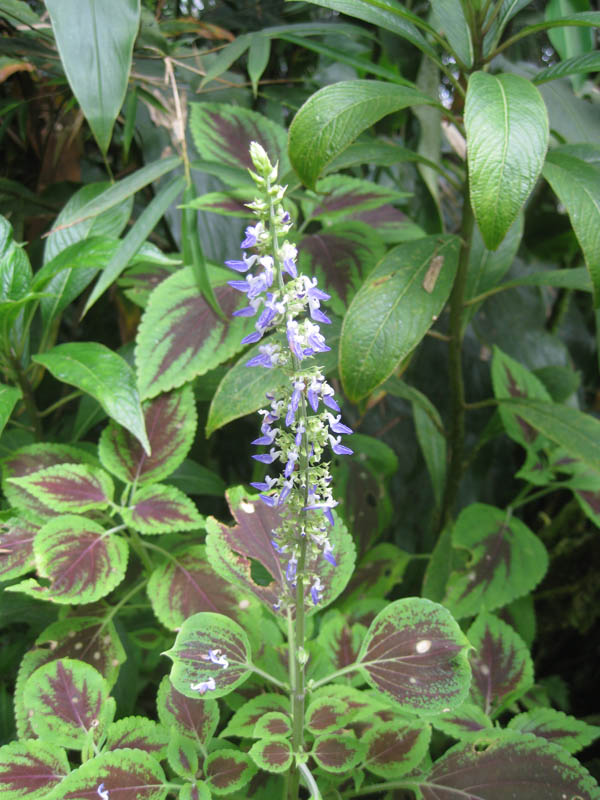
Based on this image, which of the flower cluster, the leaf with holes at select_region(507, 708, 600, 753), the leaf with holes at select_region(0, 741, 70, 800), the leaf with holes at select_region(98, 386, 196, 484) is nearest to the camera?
the flower cluster

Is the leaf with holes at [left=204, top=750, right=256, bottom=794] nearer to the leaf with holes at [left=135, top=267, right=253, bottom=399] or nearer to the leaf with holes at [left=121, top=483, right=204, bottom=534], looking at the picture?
the leaf with holes at [left=121, top=483, right=204, bottom=534]

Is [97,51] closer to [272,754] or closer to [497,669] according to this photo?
[272,754]

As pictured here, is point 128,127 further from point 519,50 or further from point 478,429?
point 519,50

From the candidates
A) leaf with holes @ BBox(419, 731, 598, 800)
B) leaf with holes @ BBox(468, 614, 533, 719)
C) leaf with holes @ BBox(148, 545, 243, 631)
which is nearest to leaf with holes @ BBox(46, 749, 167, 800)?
leaf with holes @ BBox(148, 545, 243, 631)

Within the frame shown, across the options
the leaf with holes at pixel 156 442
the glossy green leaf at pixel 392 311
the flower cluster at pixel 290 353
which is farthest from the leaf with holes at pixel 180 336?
the flower cluster at pixel 290 353

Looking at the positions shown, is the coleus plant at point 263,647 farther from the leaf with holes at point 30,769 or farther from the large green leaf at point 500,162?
the large green leaf at point 500,162
